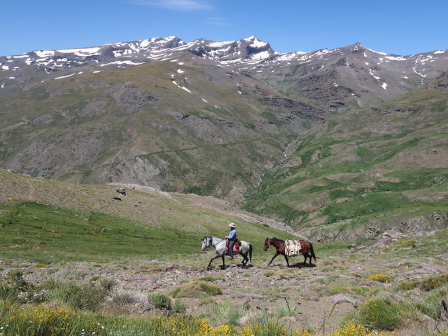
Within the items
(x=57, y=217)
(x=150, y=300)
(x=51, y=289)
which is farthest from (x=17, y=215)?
(x=150, y=300)

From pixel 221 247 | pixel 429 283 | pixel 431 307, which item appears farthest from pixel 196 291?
pixel 429 283

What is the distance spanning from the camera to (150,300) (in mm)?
12312

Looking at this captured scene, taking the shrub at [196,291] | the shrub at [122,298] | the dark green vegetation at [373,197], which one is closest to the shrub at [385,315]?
the shrub at [196,291]

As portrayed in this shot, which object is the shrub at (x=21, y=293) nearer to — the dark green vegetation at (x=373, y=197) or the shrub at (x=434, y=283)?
the shrub at (x=434, y=283)

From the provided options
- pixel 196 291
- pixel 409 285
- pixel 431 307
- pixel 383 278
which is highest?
pixel 431 307

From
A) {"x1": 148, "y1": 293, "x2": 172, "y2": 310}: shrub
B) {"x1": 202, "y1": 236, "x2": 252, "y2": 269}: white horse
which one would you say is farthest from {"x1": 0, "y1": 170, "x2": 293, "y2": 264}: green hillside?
{"x1": 148, "y1": 293, "x2": 172, "y2": 310}: shrub

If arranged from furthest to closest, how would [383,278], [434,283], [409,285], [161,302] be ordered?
[383,278], [409,285], [434,283], [161,302]

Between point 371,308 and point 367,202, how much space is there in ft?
470

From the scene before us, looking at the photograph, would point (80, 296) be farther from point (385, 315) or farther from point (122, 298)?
point (385, 315)

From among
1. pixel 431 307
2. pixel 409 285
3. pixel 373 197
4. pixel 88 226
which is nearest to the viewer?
pixel 431 307

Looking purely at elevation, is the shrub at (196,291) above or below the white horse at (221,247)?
below

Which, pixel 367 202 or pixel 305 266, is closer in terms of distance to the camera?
pixel 305 266

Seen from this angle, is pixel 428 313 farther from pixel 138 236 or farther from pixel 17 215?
pixel 17 215

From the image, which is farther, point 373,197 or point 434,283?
point 373,197
